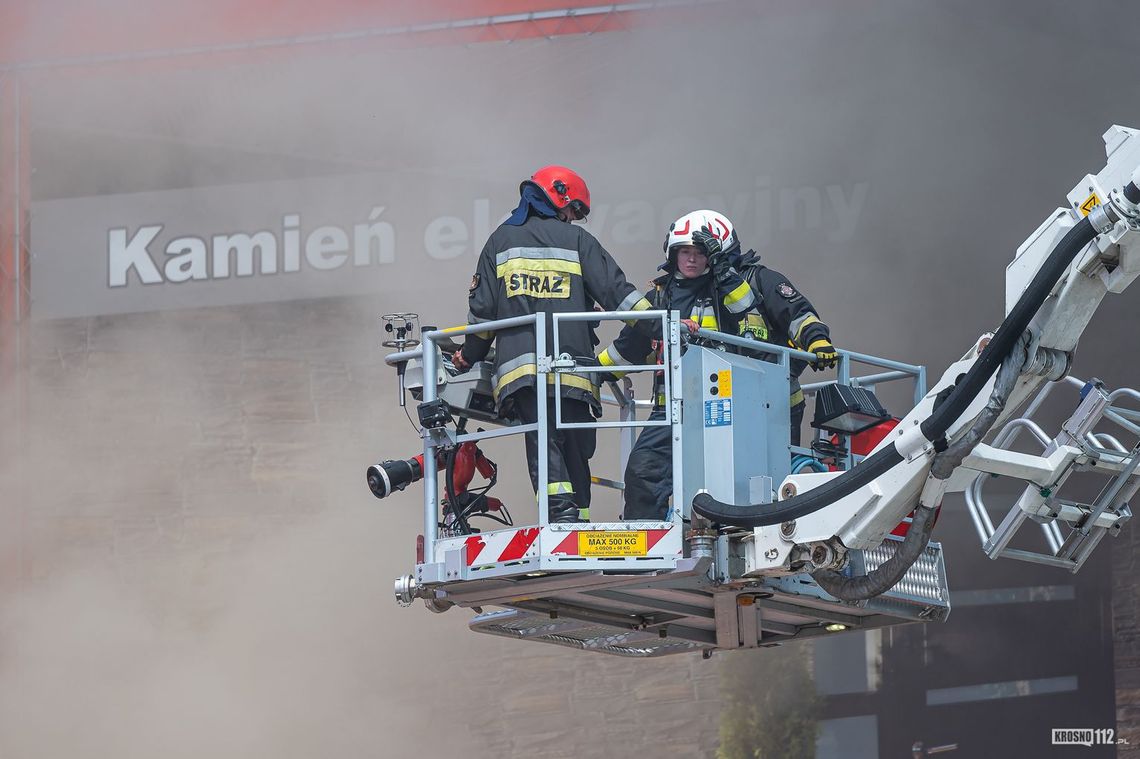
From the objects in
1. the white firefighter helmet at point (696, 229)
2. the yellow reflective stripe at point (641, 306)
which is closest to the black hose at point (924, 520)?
the yellow reflective stripe at point (641, 306)

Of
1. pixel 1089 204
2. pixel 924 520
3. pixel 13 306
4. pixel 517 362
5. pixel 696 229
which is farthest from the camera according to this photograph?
pixel 13 306

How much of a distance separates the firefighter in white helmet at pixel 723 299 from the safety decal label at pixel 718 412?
0.40m


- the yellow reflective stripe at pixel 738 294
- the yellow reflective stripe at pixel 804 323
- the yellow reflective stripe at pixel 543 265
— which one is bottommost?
the yellow reflective stripe at pixel 804 323

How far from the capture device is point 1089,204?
5.49 m

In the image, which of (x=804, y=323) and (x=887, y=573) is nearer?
(x=887, y=573)

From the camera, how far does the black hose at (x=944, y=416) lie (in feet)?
18.0

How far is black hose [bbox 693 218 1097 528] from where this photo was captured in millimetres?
5496

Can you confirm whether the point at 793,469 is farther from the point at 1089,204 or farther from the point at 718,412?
the point at 1089,204

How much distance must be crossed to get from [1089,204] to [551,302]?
2037mm

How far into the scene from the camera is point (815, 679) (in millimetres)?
11727

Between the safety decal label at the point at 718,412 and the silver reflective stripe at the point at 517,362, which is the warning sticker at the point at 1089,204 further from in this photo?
the silver reflective stripe at the point at 517,362

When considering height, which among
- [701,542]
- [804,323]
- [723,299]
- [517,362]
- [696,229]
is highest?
[696,229]

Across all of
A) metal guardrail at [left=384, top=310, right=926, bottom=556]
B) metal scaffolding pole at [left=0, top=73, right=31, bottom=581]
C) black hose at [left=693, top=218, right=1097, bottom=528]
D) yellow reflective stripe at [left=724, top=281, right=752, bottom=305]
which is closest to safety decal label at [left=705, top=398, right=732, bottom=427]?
metal guardrail at [left=384, top=310, right=926, bottom=556]

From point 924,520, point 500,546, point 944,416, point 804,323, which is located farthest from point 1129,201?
point 500,546
